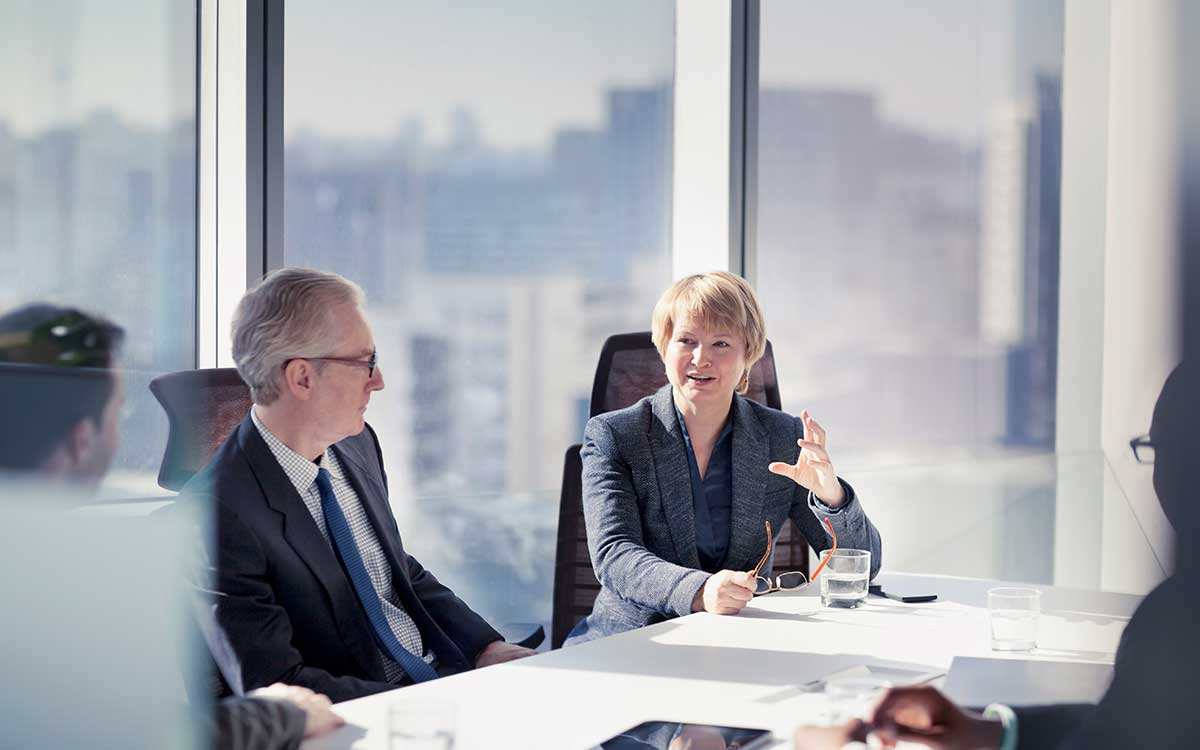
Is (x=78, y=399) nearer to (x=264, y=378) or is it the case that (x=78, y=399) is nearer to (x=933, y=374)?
(x=264, y=378)

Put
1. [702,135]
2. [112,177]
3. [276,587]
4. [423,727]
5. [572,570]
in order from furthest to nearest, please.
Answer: [702,135] → [572,570] → [112,177] → [276,587] → [423,727]

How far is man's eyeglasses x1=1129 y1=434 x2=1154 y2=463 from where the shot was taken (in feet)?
2.56

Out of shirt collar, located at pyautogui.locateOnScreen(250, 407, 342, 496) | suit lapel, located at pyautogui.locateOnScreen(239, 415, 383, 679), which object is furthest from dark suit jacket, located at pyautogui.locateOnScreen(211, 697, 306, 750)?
shirt collar, located at pyautogui.locateOnScreen(250, 407, 342, 496)

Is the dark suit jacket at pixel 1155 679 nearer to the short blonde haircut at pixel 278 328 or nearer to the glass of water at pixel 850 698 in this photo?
the glass of water at pixel 850 698

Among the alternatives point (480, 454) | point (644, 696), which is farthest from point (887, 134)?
point (644, 696)

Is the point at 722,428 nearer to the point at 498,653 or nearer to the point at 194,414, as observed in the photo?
the point at 498,653

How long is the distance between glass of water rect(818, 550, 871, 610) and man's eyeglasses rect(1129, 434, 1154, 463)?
112 cm

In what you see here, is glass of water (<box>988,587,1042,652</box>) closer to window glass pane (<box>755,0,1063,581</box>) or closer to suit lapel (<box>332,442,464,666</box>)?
suit lapel (<box>332,442,464,666</box>)

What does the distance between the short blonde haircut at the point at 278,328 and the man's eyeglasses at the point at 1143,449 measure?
136 centimetres

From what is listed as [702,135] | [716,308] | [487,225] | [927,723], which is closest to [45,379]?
[927,723]

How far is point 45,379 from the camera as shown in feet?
2.45

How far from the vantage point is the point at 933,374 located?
388cm

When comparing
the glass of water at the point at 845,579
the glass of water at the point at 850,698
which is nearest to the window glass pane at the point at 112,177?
the glass of water at the point at 850,698

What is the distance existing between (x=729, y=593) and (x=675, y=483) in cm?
40
